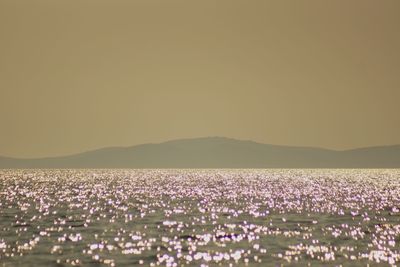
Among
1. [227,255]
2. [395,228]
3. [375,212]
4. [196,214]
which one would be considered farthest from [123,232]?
[375,212]

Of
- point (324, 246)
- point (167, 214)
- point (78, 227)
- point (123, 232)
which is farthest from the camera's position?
point (167, 214)

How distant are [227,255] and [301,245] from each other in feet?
29.7

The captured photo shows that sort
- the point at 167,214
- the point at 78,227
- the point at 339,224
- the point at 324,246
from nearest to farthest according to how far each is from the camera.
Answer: the point at 324,246, the point at 78,227, the point at 339,224, the point at 167,214

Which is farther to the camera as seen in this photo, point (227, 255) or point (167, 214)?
point (167, 214)

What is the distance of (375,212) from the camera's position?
95062mm

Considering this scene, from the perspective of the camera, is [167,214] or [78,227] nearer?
[78,227]

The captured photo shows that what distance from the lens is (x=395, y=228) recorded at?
7225cm

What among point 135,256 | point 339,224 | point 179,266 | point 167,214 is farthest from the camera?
point 167,214

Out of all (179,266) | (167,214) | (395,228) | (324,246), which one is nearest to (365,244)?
(324,246)

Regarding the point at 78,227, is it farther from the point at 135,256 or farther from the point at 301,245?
the point at 301,245

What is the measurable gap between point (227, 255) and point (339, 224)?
28.6 meters

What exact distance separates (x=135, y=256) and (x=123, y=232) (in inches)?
626

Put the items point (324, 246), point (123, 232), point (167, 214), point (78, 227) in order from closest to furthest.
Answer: point (324, 246), point (123, 232), point (78, 227), point (167, 214)

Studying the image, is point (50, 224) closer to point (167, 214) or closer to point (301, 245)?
point (167, 214)
